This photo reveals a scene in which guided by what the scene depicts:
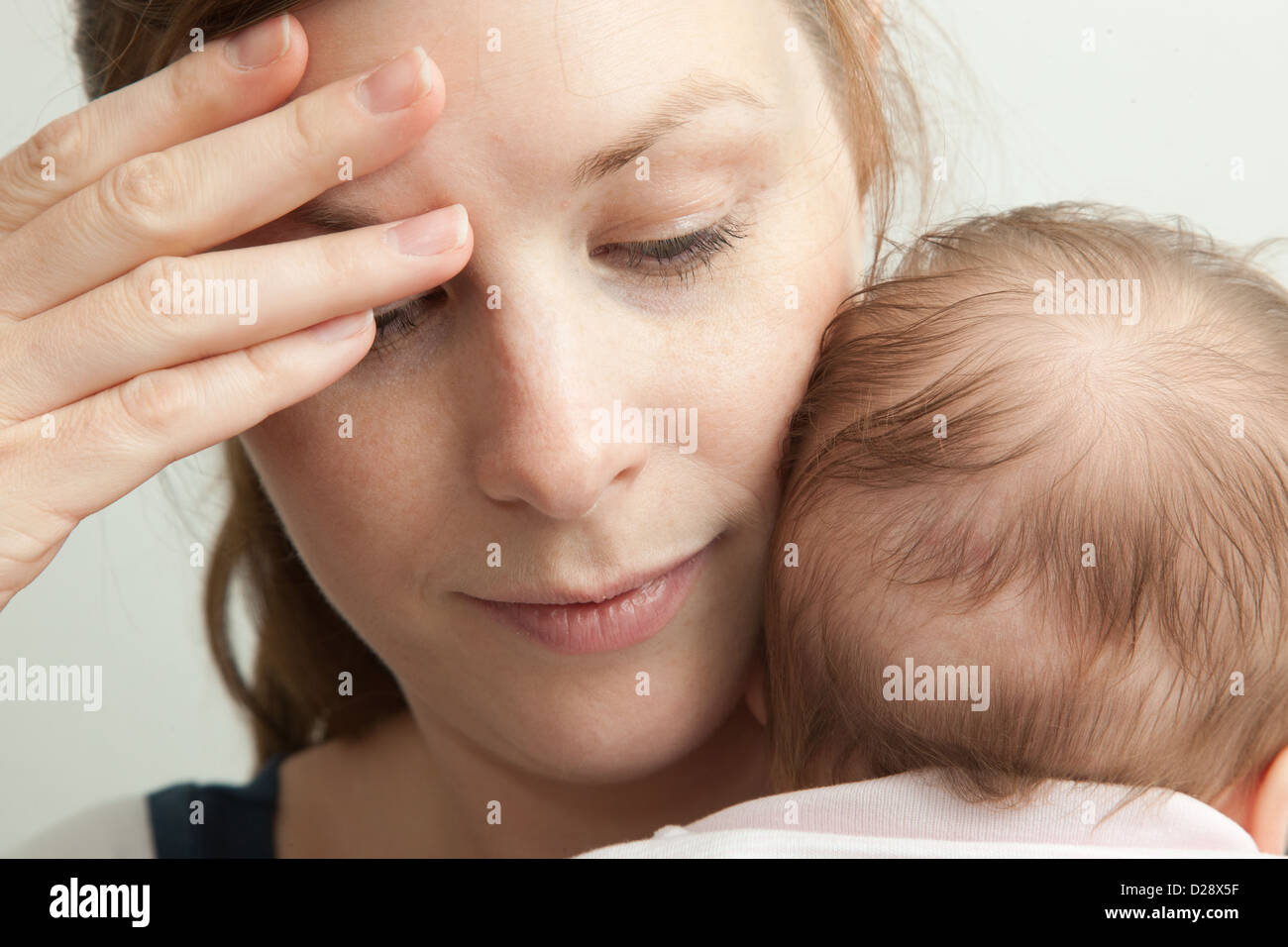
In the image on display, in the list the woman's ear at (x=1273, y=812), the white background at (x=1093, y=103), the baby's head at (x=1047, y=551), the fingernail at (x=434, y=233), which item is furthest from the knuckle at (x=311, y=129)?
the woman's ear at (x=1273, y=812)

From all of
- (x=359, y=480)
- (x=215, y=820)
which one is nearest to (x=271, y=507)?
(x=215, y=820)

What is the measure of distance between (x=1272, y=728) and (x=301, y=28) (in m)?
1.16

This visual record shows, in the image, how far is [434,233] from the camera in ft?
3.55

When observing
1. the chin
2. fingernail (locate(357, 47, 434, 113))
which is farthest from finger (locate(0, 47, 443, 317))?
the chin

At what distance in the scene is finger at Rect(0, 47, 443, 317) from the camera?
3.54 feet

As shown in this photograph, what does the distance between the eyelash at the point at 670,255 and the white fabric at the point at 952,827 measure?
529mm

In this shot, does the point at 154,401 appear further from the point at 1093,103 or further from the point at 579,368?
the point at 1093,103

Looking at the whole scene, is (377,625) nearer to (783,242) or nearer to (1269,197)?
(783,242)

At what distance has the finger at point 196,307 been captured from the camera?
44.1 inches

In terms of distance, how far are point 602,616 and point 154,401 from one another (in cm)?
50

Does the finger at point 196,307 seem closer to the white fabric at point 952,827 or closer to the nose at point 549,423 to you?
the nose at point 549,423

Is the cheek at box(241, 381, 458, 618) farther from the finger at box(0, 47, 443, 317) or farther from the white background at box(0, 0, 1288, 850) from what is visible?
the white background at box(0, 0, 1288, 850)

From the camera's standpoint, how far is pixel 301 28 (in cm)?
116
